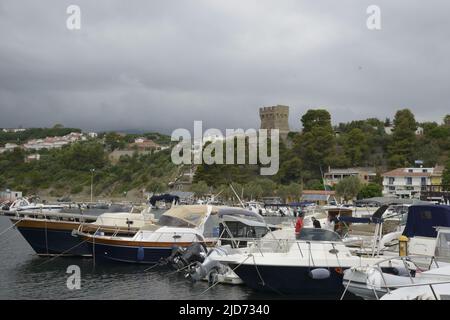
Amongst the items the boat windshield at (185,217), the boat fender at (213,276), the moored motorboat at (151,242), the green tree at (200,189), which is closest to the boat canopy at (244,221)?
the moored motorboat at (151,242)

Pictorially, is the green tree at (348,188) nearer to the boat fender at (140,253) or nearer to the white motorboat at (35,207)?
the white motorboat at (35,207)

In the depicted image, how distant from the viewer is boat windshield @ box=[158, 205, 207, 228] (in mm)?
26438

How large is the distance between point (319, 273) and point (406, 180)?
70.4m

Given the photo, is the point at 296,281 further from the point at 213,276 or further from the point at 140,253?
the point at 140,253

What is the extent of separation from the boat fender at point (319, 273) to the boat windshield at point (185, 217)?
9.51 m

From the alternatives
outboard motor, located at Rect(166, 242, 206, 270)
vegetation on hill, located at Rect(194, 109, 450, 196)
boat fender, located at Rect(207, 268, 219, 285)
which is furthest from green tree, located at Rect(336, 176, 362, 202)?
boat fender, located at Rect(207, 268, 219, 285)

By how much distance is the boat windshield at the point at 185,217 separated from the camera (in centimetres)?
2644

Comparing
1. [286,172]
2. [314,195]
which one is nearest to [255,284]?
[314,195]

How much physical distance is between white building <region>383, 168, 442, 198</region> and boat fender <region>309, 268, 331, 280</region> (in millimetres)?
67480

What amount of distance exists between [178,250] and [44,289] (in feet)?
19.4

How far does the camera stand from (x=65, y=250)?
27.9 metres

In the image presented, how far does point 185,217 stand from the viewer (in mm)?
26766

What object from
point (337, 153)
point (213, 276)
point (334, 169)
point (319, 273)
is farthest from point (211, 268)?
point (337, 153)

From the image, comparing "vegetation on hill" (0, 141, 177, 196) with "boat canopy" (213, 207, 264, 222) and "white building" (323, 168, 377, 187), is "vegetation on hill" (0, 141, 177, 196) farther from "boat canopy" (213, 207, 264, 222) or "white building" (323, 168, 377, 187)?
"boat canopy" (213, 207, 264, 222)
